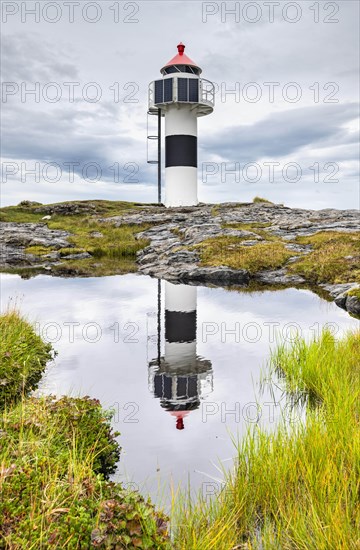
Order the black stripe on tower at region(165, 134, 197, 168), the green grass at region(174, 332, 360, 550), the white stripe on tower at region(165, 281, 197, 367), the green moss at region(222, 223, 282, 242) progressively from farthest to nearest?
the black stripe on tower at region(165, 134, 197, 168)
the green moss at region(222, 223, 282, 242)
the white stripe on tower at region(165, 281, 197, 367)
the green grass at region(174, 332, 360, 550)

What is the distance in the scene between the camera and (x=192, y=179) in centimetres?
5519

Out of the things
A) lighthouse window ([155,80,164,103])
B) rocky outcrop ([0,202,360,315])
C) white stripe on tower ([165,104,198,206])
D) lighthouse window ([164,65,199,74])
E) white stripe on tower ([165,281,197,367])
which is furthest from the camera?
white stripe on tower ([165,104,198,206])

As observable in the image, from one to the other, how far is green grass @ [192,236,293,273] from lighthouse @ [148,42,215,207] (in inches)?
747

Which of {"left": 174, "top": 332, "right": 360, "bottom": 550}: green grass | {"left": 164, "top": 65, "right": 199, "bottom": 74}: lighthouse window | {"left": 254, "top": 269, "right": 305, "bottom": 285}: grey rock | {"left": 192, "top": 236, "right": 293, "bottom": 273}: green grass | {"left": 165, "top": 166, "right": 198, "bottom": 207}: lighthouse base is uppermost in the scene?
{"left": 164, "top": 65, "right": 199, "bottom": 74}: lighthouse window

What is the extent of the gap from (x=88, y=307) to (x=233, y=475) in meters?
15.5

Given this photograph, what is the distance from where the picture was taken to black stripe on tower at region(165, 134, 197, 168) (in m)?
53.6

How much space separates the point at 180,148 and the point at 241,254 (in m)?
24.3

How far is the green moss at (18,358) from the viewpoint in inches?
387

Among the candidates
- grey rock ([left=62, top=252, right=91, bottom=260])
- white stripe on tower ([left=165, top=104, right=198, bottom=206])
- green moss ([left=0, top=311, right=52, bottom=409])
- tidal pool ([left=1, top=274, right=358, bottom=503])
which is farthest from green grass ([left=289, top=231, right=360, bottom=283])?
white stripe on tower ([left=165, top=104, right=198, bottom=206])

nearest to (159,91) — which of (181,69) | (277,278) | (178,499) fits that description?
(181,69)

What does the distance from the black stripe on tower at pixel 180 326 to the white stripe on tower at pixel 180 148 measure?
3588 cm

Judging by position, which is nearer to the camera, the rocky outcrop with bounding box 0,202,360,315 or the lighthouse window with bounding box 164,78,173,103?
the rocky outcrop with bounding box 0,202,360,315

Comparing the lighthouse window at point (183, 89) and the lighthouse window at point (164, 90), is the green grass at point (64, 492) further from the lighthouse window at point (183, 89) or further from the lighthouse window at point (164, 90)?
the lighthouse window at point (164, 90)

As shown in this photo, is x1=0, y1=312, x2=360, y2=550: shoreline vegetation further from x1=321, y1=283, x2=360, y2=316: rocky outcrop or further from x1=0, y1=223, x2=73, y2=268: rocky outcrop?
x1=0, y1=223, x2=73, y2=268: rocky outcrop
